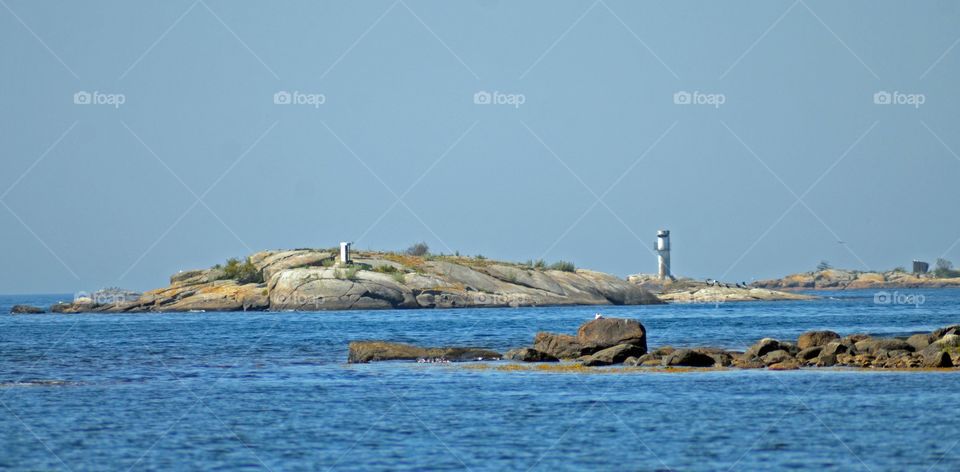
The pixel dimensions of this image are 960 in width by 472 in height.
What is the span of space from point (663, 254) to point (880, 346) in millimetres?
132572

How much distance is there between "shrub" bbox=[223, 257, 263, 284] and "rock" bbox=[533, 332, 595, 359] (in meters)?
76.0

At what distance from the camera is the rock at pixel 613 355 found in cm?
4891

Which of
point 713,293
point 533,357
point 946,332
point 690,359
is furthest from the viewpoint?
point 713,293

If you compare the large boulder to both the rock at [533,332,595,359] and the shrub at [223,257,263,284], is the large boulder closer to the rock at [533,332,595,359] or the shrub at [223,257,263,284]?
the rock at [533,332,595,359]

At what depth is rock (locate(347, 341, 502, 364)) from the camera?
5238cm

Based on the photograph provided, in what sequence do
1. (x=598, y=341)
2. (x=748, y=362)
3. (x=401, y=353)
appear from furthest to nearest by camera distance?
(x=401, y=353) → (x=598, y=341) → (x=748, y=362)

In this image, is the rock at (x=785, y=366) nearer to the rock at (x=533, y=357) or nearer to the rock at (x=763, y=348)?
the rock at (x=763, y=348)

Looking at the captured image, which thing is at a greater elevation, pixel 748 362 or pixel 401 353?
pixel 401 353

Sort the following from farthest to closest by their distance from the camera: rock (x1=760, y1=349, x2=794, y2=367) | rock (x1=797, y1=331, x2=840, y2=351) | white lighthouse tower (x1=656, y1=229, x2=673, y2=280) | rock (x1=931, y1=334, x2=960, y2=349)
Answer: white lighthouse tower (x1=656, y1=229, x2=673, y2=280) → rock (x1=797, y1=331, x2=840, y2=351) → rock (x1=931, y1=334, x2=960, y2=349) → rock (x1=760, y1=349, x2=794, y2=367)

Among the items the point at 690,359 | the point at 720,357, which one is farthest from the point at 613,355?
the point at 720,357

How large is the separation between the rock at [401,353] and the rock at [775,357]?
11660 mm


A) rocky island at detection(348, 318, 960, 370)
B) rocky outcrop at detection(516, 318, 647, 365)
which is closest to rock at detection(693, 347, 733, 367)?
rocky island at detection(348, 318, 960, 370)

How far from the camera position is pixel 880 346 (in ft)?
158

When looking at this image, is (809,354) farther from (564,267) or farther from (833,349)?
(564,267)
